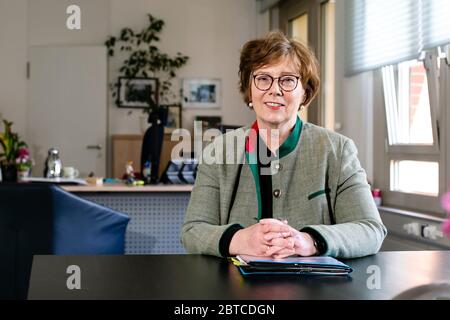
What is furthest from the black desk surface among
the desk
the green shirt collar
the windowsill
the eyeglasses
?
the desk

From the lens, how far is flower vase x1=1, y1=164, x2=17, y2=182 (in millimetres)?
4387

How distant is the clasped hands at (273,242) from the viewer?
145 cm

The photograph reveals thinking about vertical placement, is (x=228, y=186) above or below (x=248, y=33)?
below

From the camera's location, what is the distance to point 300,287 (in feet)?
3.76

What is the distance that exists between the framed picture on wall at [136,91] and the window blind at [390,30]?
10.2 ft

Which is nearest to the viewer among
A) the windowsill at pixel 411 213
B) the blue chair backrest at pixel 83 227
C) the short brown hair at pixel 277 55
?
the short brown hair at pixel 277 55

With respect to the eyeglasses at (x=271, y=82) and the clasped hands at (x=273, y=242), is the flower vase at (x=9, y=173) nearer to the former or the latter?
the eyeglasses at (x=271, y=82)

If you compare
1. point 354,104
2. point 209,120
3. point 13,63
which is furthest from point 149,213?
point 13,63

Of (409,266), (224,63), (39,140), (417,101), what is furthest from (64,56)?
(409,266)

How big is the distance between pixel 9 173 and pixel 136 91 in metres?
2.86

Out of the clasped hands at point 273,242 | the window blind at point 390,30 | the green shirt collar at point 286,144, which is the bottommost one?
the clasped hands at point 273,242

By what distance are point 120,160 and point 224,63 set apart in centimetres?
171

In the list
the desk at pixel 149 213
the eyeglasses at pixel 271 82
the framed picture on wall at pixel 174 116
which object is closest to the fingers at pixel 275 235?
the eyeglasses at pixel 271 82
